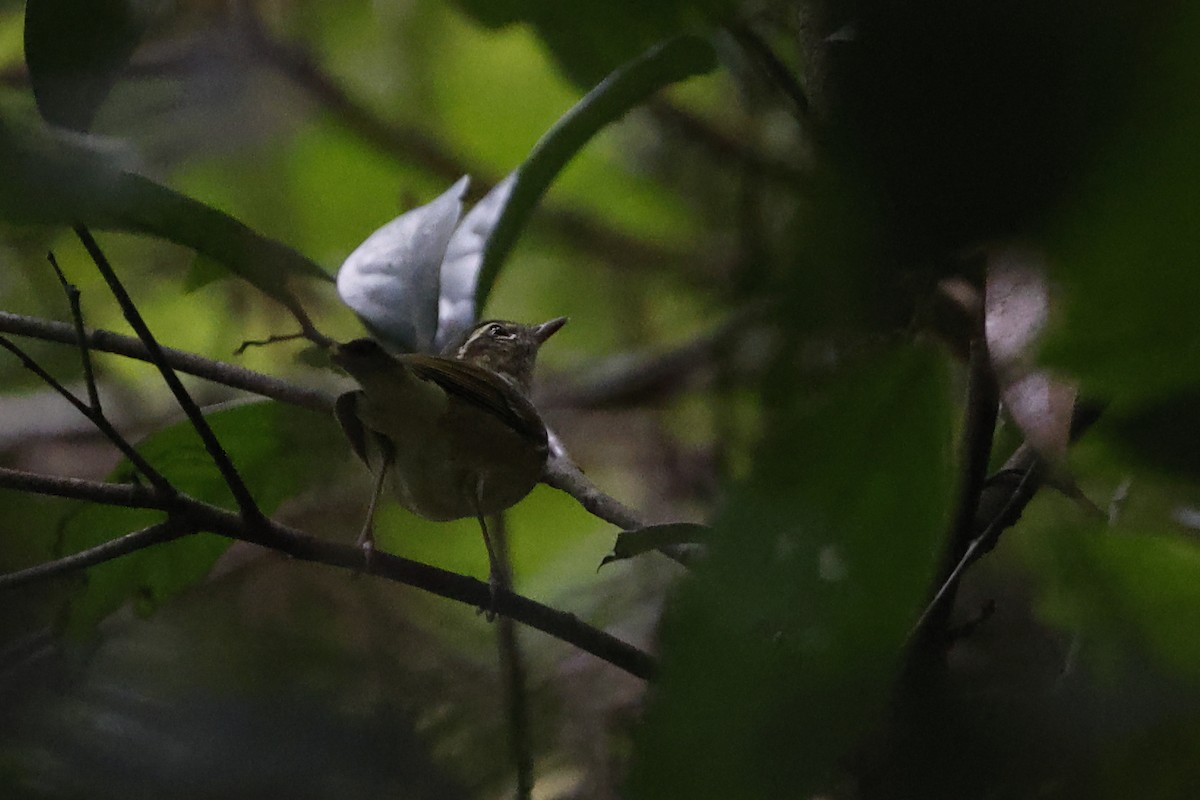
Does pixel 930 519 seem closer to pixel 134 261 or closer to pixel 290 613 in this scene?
pixel 290 613

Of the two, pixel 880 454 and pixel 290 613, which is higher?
pixel 290 613

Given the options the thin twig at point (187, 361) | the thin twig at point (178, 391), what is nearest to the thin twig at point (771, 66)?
the thin twig at point (178, 391)

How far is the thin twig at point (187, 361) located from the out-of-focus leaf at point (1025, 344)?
71 cm

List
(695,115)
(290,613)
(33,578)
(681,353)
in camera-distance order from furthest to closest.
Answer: (695,115) < (681,353) < (290,613) < (33,578)

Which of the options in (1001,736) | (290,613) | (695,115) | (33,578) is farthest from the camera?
(695,115)

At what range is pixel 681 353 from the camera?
5.90 feet

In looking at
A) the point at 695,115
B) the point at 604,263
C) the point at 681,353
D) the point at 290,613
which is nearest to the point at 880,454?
the point at 290,613

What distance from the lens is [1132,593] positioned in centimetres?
64

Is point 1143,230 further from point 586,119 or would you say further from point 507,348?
point 507,348

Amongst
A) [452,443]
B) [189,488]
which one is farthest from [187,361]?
[452,443]

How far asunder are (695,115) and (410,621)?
1.14m

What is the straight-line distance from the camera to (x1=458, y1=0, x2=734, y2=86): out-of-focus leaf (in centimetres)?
50

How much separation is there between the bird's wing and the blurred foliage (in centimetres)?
13

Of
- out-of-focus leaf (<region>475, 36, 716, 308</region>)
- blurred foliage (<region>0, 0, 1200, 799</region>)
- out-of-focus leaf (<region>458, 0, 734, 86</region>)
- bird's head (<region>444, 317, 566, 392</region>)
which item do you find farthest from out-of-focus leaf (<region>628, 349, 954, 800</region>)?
bird's head (<region>444, 317, 566, 392</region>)
